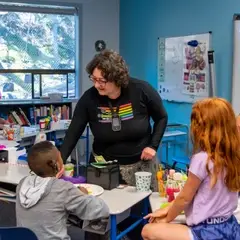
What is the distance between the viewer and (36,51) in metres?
6.11

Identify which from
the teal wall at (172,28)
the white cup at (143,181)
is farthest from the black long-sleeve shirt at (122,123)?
the teal wall at (172,28)

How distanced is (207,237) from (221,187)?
0.23m

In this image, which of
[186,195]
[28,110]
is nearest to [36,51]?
[28,110]

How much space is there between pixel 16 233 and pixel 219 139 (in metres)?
0.94

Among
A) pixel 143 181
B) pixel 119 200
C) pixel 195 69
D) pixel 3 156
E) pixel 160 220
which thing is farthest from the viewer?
pixel 195 69

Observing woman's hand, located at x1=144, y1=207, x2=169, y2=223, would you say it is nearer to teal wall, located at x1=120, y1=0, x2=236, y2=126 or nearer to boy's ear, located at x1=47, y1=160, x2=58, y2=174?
boy's ear, located at x1=47, y1=160, x2=58, y2=174

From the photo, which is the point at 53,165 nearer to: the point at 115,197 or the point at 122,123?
the point at 115,197

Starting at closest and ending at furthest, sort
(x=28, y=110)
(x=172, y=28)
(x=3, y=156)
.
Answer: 1. (x=3, y=156)
2. (x=172, y=28)
3. (x=28, y=110)

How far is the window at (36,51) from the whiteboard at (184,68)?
5.25 feet

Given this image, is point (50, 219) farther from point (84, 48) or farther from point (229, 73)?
point (84, 48)

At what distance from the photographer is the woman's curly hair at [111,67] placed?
2.42m

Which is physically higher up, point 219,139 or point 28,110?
point 219,139

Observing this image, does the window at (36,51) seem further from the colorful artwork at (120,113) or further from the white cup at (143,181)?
the white cup at (143,181)

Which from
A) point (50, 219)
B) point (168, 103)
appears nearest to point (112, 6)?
point (168, 103)
